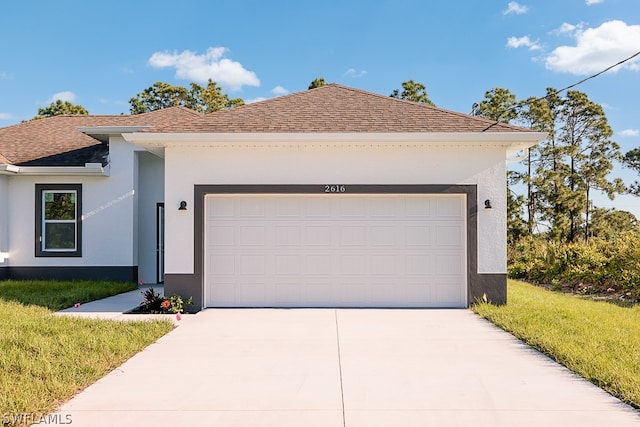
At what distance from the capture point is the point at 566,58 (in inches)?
1008

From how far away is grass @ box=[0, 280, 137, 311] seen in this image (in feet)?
36.0

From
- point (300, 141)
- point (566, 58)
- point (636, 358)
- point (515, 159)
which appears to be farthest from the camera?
point (566, 58)

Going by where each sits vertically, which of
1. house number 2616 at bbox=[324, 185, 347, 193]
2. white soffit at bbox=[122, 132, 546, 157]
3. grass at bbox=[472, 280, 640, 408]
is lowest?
grass at bbox=[472, 280, 640, 408]

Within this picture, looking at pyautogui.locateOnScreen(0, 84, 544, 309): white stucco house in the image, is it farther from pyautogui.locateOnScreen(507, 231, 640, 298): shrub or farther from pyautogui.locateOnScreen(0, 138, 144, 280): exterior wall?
pyautogui.locateOnScreen(507, 231, 640, 298): shrub

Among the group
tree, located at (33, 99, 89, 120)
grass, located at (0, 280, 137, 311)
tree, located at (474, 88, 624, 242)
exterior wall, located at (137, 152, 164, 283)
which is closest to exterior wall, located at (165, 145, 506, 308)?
grass, located at (0, 280, 137, 311)

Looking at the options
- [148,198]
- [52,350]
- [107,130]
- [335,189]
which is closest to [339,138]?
[335,189]

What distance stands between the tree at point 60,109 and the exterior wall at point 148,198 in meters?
18.8

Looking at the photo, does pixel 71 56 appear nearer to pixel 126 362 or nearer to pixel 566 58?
pixel 126 362

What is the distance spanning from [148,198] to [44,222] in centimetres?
275

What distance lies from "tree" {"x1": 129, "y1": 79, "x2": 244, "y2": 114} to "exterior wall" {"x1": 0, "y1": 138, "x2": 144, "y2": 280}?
1889 centimetres

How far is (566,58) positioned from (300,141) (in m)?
20.2

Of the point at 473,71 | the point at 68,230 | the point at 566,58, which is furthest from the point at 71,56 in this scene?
the point at 566,58

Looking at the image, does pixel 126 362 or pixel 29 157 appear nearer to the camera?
pixel 126 362

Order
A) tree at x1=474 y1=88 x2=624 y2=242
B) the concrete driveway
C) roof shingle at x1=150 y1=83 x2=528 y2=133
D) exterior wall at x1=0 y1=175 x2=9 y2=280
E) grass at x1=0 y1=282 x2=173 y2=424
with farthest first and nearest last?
tree at x1=474 y1=88 x2=624 y2=242 → exterior wall at x1=0 y1=175 x2=9 y2=280 → roof shingle at x1=150 y1=83 x2=528 y2=133 → grass at x1=0 y1=282 x2=173 y2=424 → the concrete driveway
